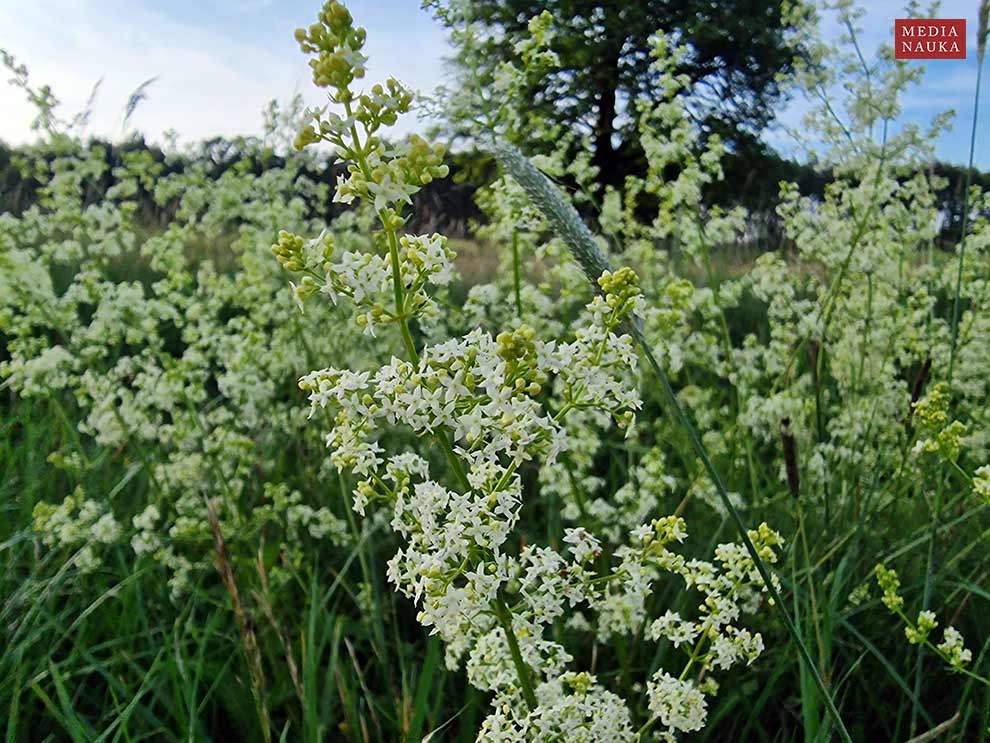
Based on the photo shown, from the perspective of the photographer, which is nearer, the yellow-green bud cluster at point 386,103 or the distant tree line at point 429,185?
the yellow-green bud cluster at point 386,103

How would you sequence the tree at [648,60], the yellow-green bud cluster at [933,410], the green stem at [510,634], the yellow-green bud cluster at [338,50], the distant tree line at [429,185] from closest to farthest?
the yellow-green bud cluster at [338,50] < the green stem at [510,634] < the yellow-green bud cluster at [933,410] < the distant tree line at [429,185] < the tree at [648,60]

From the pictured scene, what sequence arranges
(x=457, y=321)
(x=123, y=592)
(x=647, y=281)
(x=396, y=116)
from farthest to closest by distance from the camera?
(x=647, y=281)
(x=457, y=321)
(x=123, y=592)
(x=396, y=116)

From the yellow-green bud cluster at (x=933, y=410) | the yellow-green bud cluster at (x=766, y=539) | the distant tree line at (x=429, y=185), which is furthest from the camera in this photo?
the distant tree line at (x=429, y=185)

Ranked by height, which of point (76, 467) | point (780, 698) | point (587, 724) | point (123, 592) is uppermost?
point (76, 467)

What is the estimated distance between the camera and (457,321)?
5.35 metres

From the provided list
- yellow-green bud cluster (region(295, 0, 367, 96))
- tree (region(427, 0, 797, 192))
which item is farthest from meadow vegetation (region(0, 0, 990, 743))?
tree (region(427, 0, 797, 192))

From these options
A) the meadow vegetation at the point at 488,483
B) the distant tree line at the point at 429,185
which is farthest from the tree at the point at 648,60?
the meadow vegetation at the point at 488,483

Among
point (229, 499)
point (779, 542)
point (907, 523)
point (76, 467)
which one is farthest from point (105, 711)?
point (907, 523)

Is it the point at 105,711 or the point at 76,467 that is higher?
the point at 76,467

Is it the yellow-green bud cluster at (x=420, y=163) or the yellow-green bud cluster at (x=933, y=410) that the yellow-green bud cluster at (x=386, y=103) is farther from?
the yellow-green bud cluster at (x=933, y=410)

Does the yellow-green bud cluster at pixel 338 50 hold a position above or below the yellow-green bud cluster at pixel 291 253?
above

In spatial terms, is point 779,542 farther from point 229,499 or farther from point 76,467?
point 76,467

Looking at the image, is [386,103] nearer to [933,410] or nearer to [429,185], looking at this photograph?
[933,410]

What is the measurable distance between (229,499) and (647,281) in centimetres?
378
